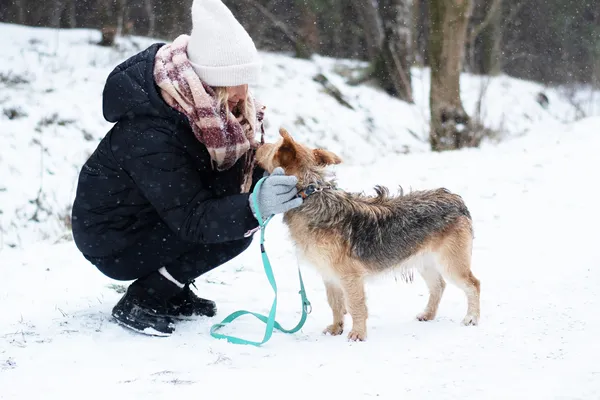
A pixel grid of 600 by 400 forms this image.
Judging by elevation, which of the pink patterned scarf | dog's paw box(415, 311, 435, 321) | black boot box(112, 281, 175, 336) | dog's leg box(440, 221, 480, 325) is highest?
the pink patterned scarf

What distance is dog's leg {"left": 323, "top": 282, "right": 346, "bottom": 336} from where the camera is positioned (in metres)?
Answer: 4.15

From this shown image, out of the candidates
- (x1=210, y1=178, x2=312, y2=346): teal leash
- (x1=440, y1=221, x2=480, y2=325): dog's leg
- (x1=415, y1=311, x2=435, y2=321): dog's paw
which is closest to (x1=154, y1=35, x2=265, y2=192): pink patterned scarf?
(x1=210, y1=178, x2=312, y2=346): teal leash

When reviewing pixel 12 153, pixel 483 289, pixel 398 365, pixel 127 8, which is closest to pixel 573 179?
pixel 483 289

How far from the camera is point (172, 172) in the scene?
367cm

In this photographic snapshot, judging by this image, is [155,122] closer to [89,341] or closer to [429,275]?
[89,341]

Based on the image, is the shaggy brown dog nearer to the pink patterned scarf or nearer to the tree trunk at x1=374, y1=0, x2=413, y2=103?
the pink patterned scarf

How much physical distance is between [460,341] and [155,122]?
2232 mm

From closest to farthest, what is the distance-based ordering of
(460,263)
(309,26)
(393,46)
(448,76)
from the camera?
(460,263)
(448,76)
(393,46)
(309,26)

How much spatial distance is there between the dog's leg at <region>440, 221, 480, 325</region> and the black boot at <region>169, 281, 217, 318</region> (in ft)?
5.39

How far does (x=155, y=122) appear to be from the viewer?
372 cm

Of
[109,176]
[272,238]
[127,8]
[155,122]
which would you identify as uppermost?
[127,8]

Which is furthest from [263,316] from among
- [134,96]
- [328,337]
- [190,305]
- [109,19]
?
[109,19]

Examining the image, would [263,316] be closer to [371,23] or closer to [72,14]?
[72,14]

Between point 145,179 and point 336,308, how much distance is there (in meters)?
1.52
